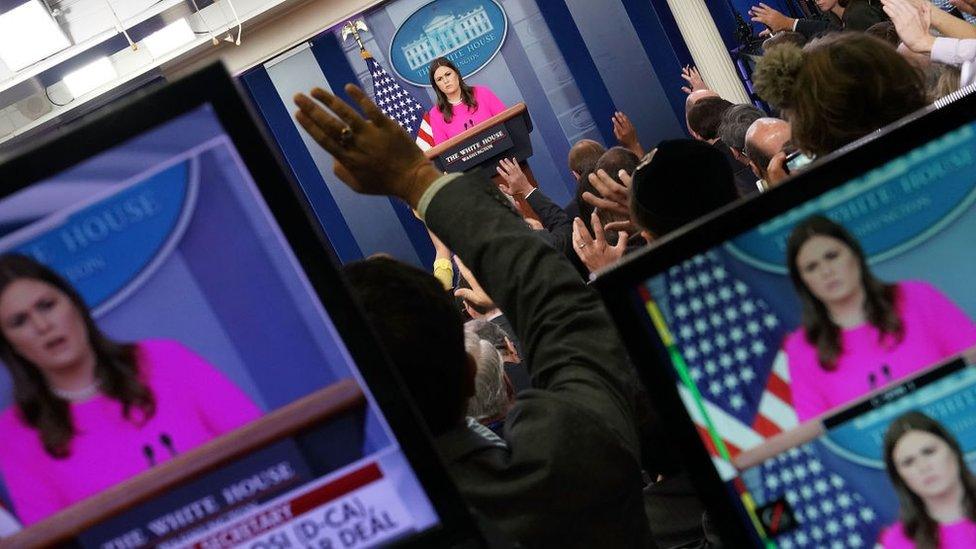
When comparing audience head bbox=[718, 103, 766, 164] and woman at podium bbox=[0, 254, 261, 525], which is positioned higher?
woman at podium bbox=[0, 254, 261, 525]

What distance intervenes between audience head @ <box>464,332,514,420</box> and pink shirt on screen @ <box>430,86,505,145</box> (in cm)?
474

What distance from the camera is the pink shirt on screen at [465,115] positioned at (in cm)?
670

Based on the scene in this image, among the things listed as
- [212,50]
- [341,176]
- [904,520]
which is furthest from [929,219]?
[212,50]

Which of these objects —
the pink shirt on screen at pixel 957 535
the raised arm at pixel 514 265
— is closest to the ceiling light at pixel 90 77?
the raised arm at pixel 514 265

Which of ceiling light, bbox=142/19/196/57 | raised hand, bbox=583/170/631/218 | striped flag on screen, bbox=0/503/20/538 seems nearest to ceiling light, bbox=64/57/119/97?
ceiling light, bbox=142/19/196/57

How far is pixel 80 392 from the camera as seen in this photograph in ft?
2.95

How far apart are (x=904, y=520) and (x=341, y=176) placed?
0.68 m

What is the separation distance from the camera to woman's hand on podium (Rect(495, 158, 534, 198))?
174 inches

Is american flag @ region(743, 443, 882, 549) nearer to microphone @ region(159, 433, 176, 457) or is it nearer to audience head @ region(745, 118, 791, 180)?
microphone @ region(159, 433, 176, 457)

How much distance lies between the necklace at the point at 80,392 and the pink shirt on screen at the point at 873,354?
59cm

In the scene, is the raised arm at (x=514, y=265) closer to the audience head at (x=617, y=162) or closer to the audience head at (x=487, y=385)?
the audience head at (x=487, y=385)

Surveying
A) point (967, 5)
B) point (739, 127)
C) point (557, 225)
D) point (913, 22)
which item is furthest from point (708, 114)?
point (913, 22)

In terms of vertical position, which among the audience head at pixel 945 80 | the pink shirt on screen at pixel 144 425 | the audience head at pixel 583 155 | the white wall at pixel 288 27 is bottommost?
the audience head at pixel 945 80

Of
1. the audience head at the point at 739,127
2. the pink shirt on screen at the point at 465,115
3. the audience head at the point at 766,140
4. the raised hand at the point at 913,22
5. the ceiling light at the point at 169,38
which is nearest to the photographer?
the raised hand at the point at 913,22
